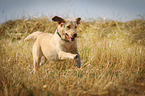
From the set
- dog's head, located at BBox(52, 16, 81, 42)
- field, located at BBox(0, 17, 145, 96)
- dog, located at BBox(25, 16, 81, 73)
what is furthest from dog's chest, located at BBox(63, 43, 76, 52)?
field, located at BBox(0, 17, 145, 96)

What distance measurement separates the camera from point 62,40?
3248mm

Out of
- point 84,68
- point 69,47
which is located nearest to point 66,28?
point 69,47

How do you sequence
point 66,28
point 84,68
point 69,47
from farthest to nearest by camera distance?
point 84,68 < point 69,47 < point 66,28

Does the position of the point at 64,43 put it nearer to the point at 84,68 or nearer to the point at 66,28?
the point at 66,28

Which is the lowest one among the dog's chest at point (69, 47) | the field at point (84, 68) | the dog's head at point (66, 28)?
the field at point (84, 68)

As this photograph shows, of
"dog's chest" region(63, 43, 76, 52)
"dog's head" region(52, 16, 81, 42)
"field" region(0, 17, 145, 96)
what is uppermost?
"dog's head" region(52, 16, 81, 42)

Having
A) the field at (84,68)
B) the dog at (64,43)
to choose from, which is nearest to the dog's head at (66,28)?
the dog at (64,43)

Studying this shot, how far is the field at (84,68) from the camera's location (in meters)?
2.46

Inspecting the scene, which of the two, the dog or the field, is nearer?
the field

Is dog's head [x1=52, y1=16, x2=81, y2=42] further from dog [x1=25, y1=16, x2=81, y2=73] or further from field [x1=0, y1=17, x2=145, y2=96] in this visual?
field [x1=0, y1=17, x2=145, y2=96]

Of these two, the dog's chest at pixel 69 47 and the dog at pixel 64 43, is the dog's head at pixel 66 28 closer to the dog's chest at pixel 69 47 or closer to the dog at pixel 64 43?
the dog at pixel 64 43

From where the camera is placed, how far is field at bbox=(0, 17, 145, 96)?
8.07ft

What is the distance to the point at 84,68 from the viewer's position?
4.16 metres

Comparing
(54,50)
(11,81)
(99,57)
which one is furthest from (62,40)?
(99,57)
